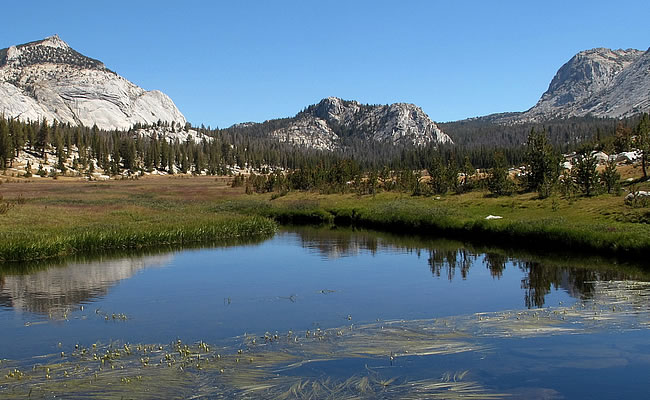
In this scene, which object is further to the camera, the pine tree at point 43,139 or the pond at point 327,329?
the pine tree at point 43,139

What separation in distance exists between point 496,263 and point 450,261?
3.09m

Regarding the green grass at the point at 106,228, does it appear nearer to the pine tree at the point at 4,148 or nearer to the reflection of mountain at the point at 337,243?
the reflection of mountain at the point at 337,243

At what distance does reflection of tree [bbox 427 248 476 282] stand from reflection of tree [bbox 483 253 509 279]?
108cm

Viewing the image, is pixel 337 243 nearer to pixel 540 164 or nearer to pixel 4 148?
pixel 540 164

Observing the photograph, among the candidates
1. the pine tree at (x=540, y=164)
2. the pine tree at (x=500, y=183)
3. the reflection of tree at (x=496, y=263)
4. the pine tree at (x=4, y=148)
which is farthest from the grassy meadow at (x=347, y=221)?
the pine tree at (x=4, y=148)

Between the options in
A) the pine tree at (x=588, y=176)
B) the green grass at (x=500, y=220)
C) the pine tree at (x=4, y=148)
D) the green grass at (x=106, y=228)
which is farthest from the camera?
the pine tree at (x=4, y=148)

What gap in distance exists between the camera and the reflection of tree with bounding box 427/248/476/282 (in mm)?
33625

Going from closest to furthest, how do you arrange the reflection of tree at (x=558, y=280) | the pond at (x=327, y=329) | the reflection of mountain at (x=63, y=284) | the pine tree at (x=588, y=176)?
the pond at (x=327, y=329)
the reflection of mountain at (x=63, y=284)
the reflection of tree at (x=558, y=280)
the pine tree at (x=588, y=176)

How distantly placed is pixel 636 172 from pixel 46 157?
15708 centimetres

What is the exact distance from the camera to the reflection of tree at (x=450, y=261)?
3362 centimetres

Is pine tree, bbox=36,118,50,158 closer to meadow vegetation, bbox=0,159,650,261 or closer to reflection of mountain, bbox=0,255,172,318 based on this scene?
meadow vegetation, bbox=0,159,650,261

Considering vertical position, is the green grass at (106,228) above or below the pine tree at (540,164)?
below

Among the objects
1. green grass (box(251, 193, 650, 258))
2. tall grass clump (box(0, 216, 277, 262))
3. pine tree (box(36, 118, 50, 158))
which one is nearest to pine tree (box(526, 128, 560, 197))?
green grass (box(251, 193, 650, 258))

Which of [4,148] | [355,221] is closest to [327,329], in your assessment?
[355,221]
